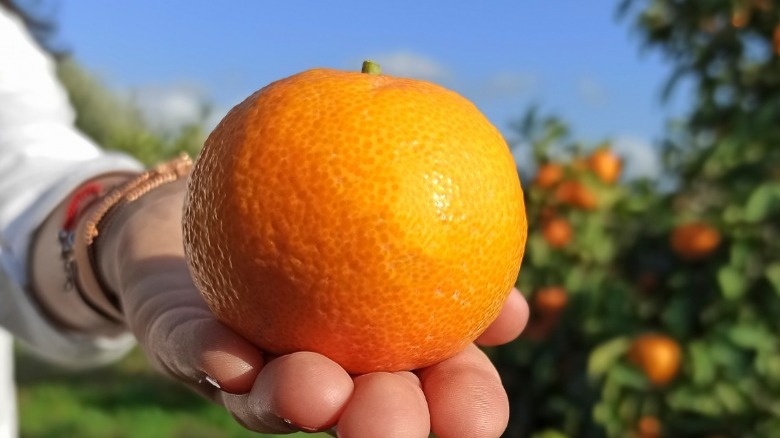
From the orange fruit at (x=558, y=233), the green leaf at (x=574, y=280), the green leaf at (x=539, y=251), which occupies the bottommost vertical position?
the green leaf at (x=574, y=280)

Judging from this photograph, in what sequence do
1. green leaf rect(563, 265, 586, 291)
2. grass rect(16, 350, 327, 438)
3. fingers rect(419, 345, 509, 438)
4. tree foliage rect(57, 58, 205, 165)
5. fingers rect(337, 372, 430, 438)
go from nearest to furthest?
fingers rect(337, 372, 430, 438) < fingers rect(419, 345, 509, 438) < green leaf rect(563, 265, 586, 291) < grass rect(16, 350, 327, 438) < tree foliage rect(57, 58, 205, 165)

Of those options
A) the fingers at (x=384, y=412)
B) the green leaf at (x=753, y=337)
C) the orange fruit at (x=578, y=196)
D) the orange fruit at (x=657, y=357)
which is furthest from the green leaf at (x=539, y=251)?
the fingers at (x=384, y=412)

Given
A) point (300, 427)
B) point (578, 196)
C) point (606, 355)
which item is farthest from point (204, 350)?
point (578, 196)

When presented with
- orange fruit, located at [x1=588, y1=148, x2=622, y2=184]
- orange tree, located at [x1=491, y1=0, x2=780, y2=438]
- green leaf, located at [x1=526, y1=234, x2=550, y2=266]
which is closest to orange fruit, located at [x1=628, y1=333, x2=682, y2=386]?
orange tree, located at [x1=491, y1=0, x2=780, y2=438]

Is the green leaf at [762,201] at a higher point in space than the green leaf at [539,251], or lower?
higher

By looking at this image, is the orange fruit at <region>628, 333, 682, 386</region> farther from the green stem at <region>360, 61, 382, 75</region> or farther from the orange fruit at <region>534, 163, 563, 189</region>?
the green stem at <region>360, 61, 382, 75</region>

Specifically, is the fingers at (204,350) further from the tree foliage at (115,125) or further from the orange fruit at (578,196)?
the tree foliage at (115,125)

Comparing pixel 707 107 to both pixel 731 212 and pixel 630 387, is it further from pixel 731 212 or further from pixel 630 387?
pixel 630 387

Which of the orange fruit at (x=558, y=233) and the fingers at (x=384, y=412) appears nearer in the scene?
the fingers at (x=384, y=412)
